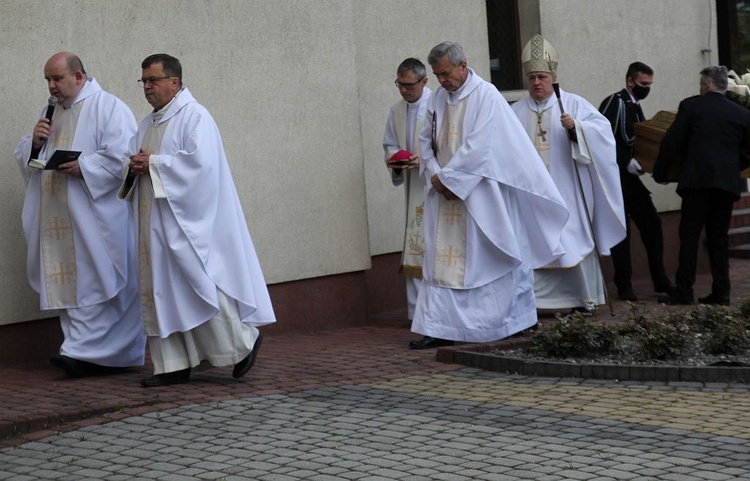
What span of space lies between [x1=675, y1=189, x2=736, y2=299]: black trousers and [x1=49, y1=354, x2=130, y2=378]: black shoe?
541cm

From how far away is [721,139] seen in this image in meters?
12.1

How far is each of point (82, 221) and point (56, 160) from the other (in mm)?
449

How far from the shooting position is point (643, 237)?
1312 centimetres

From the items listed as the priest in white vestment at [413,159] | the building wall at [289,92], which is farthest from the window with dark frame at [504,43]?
the priest in white vestment at [413,159]

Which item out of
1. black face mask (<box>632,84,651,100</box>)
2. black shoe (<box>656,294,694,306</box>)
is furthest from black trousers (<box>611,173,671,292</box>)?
black face mask (<box>632,84,651,100</box>)

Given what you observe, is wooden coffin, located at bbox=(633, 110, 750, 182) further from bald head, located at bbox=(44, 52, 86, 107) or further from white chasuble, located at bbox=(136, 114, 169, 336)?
bald head, located at bbox=(44, 52, 86, 107)

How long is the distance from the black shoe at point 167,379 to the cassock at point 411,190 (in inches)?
114

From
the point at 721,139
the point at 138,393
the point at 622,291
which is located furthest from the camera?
the point at 622,291

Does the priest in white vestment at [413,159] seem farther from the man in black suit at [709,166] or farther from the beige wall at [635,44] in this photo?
the beige wall at [635,44]

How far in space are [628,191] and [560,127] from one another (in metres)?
1.41

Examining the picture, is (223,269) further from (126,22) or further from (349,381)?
(126,22)

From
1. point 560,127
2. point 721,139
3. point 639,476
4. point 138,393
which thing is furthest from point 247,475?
point 721,139

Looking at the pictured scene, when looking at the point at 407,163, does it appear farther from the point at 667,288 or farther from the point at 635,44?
the point at 635,44

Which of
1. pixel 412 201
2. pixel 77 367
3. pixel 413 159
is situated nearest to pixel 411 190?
pixel 412 201
